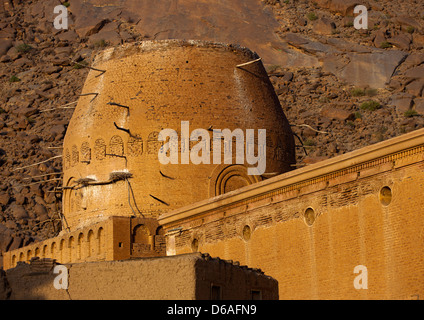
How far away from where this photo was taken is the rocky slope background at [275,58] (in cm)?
4269

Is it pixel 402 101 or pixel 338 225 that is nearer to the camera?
pixel 338 225

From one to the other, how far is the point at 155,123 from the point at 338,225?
6.20 m

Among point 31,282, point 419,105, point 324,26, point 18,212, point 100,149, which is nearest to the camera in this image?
point 31,282

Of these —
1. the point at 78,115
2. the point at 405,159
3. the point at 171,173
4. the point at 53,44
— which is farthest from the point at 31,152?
the point at 405,159

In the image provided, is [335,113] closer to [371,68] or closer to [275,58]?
[371,68]

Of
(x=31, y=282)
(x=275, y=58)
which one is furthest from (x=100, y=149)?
(x=275, y=58)

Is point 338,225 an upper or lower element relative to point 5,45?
lower

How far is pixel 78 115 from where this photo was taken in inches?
898

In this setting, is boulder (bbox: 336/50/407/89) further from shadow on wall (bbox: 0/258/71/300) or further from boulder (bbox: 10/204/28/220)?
shadow on wall (bbox: 0/258/71/300)

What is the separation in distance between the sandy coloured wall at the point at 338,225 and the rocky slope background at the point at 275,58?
64.0 feet

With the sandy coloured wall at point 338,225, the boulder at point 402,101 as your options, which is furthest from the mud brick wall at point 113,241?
the boulder at point 402,101

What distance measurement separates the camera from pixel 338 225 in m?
16.6

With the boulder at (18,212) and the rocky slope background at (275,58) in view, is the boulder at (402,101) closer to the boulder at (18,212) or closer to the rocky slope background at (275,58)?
the rocky slope background at (275,58)
